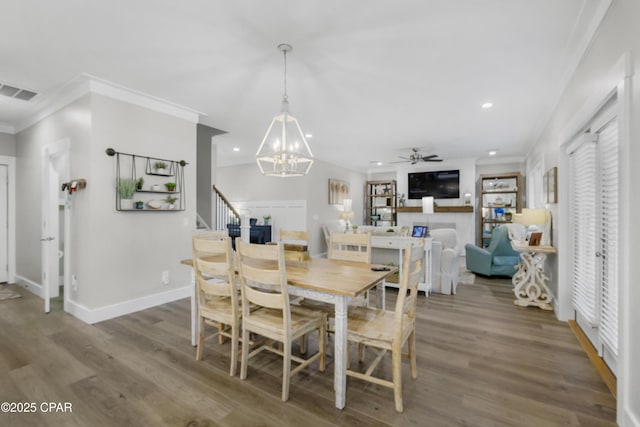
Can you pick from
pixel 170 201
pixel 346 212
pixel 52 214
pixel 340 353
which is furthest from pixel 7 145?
pixel 346 212

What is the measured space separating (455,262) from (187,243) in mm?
3971

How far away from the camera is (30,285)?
451 centimetres

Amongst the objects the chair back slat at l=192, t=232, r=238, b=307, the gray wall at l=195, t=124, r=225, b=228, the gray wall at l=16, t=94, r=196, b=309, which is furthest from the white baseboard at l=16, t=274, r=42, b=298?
the chair back slat at l=192, t=232, r=238, b=307

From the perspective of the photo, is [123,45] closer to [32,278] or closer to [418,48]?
[418,48]

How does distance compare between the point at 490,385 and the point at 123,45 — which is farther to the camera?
the point at 123,45

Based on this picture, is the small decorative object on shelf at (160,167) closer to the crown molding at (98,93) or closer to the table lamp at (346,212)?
the crown molding at (98,93)

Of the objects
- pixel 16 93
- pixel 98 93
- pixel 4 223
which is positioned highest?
pixel 16 93

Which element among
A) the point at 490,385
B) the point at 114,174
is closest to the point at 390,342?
the point at 490,385

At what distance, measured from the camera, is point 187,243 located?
4.25 metres

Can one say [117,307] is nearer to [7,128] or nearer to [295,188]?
[7,128]

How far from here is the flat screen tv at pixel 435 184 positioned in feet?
27.2

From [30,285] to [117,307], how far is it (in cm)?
227

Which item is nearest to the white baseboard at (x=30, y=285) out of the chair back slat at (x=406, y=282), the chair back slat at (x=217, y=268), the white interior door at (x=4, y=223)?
the white interior door at (x=4, y=223)

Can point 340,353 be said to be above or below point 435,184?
below
